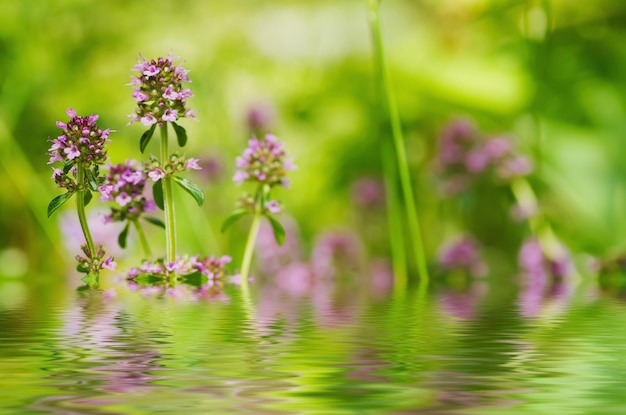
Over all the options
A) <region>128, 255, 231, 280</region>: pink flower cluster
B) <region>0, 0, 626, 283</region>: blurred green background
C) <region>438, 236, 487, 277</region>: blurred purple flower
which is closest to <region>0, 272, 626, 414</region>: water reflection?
<region>128, 255, 231, 280</region>: pink flower cluster

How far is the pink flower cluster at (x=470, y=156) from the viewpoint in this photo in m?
2.00

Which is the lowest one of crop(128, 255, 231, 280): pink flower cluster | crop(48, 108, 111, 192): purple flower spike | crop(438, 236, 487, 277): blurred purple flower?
crop(438, 236, 487, 277): blurred purple flower

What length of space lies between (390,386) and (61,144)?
1.26 ft

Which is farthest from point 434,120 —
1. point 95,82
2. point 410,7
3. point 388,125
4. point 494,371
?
point 494,371

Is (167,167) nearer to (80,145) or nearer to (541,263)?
(80,145)

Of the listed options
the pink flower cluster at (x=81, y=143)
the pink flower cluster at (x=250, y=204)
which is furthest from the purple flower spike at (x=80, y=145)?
the pink flower cluster at (x=250, y=204)

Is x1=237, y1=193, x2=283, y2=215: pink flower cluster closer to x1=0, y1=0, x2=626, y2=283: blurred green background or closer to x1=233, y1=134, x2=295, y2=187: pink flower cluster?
x1=233, y1=134, x2=295, y2=187: pink flower cluster

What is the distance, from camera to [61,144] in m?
0.81

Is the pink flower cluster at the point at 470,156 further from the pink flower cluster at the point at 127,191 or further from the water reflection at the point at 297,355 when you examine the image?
the pink flower cluster at the point at 127,191

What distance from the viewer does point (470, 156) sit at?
208cm

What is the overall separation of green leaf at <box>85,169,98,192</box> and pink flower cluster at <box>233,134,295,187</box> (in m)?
0.23

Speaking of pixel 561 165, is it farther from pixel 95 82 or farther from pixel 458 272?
pixel 95 82

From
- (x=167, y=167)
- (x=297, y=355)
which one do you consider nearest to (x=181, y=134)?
(x=167, y=167)

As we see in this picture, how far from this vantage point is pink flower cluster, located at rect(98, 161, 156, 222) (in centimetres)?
90
